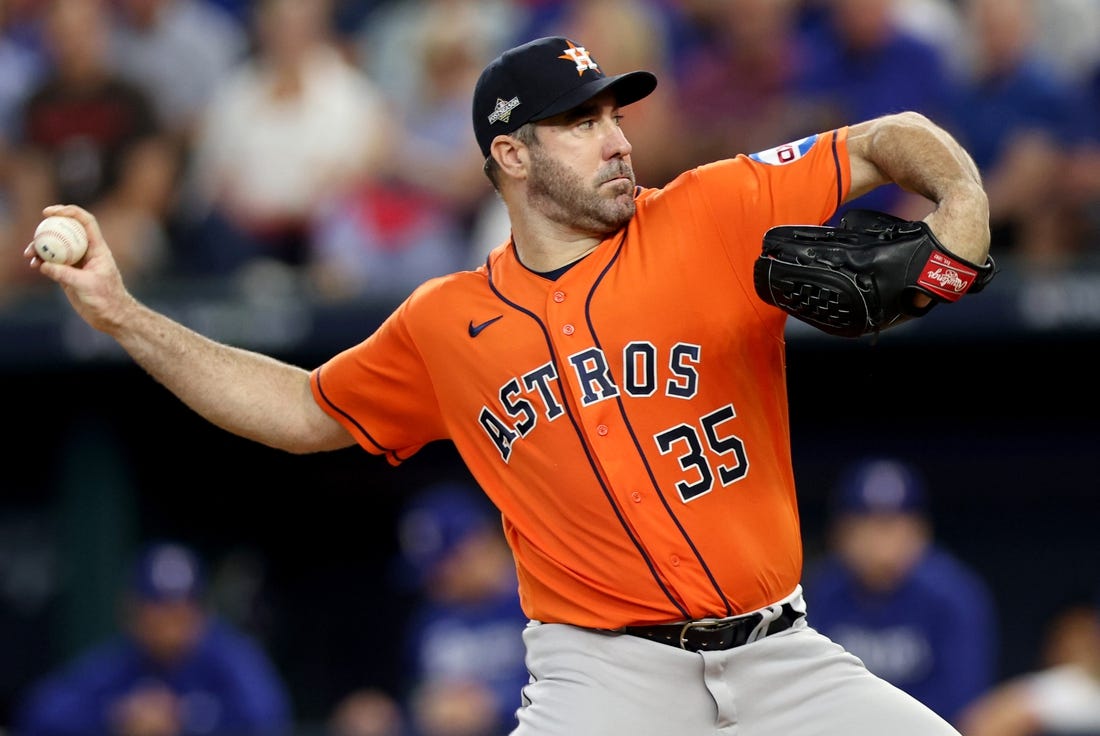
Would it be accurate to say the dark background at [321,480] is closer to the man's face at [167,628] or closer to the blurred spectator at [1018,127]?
the blurred spectator at [1018,127]

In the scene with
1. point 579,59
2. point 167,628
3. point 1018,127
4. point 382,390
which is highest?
point 579,59

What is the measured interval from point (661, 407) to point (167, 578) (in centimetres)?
388

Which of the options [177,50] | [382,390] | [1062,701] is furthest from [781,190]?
[177,50]

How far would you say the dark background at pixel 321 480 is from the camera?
25.0ft

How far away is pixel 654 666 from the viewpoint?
3764 mm

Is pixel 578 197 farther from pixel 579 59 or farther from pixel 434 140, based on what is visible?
pixel 434 140

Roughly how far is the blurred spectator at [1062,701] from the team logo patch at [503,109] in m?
3.20

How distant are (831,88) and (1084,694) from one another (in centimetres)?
279

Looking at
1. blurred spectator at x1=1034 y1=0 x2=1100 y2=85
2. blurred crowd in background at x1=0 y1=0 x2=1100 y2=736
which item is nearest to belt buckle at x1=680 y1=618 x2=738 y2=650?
blurred crowd in background at x1=0 y1=0 x2=1100 y2=736

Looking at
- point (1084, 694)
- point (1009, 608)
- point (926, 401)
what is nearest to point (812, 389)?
point (926, 401)

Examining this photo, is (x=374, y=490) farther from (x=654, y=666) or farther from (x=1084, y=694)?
(x=654, y=666)

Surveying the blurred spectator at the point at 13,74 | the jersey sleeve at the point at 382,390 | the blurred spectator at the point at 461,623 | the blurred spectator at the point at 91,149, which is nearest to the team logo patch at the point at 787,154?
the jersey sleeve at the point at 382,390

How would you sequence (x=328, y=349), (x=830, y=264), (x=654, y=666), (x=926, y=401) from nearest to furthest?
(x=830, y=264), (x=654, y=666), (x=328, y=349), (x=926, y=401)

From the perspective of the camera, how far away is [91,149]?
8.29m
